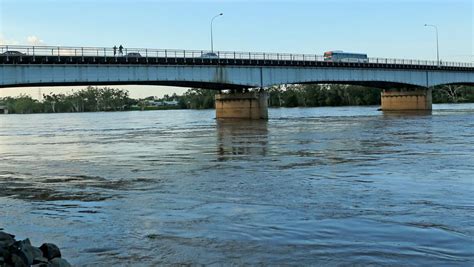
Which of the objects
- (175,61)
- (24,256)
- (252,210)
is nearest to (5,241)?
(24,256)

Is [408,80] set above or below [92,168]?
above

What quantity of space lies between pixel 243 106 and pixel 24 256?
238 feet

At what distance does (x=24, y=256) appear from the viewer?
7.68m

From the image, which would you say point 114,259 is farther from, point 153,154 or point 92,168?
point 153,154

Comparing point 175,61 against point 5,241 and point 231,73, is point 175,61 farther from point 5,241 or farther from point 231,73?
point 5,241

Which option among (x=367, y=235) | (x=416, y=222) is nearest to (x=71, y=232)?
(x=367, y=235)

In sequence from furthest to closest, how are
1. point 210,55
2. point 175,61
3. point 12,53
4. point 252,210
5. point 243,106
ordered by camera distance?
point 243,106 → point 210,55 → point 175,61 → point 12,53 → point 252,210

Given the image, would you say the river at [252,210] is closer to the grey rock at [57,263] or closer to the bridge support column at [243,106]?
the grey rock at [57,263]

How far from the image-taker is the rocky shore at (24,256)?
7523mm

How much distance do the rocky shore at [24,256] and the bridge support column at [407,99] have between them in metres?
98.6

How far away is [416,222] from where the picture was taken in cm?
1089

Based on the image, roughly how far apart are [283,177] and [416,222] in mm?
7229

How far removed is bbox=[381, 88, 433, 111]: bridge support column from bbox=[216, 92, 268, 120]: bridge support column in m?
36.0

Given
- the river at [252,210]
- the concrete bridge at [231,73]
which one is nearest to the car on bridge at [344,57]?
the concrete bridge at [231,73]
